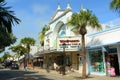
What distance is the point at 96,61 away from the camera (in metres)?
32.8

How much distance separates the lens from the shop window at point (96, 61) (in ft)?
103

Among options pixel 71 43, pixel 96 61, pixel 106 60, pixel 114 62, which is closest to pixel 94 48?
pixel 96 61

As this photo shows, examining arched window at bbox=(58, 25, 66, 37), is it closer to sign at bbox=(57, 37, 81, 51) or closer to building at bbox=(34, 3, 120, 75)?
building at bbox=(34, 3, 120, 75)

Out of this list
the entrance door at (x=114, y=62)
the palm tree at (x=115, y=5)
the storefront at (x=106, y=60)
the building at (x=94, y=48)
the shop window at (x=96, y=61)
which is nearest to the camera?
the palm tree at (x=115, y=5)

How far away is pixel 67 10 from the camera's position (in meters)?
40.8

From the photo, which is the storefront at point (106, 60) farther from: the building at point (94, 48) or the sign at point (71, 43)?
the sign at point (71, 43)

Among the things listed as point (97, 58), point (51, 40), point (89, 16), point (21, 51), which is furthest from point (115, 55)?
point (21, 51)

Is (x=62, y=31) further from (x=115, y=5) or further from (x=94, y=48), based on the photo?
(x=115, y=5)

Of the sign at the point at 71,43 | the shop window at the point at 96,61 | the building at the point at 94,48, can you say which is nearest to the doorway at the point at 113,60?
the building at the point at 94,48

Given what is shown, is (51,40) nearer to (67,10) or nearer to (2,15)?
(67,10)

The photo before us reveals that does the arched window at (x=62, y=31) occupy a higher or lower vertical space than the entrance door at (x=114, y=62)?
higher

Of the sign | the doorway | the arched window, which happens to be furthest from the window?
the arched window

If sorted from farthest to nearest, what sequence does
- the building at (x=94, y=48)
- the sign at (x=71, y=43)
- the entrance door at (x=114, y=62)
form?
the sign at (x=71, y=43), the entrance door at (x=114, y=62), the building at (x=94, y=48)

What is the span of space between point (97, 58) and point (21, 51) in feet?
195
